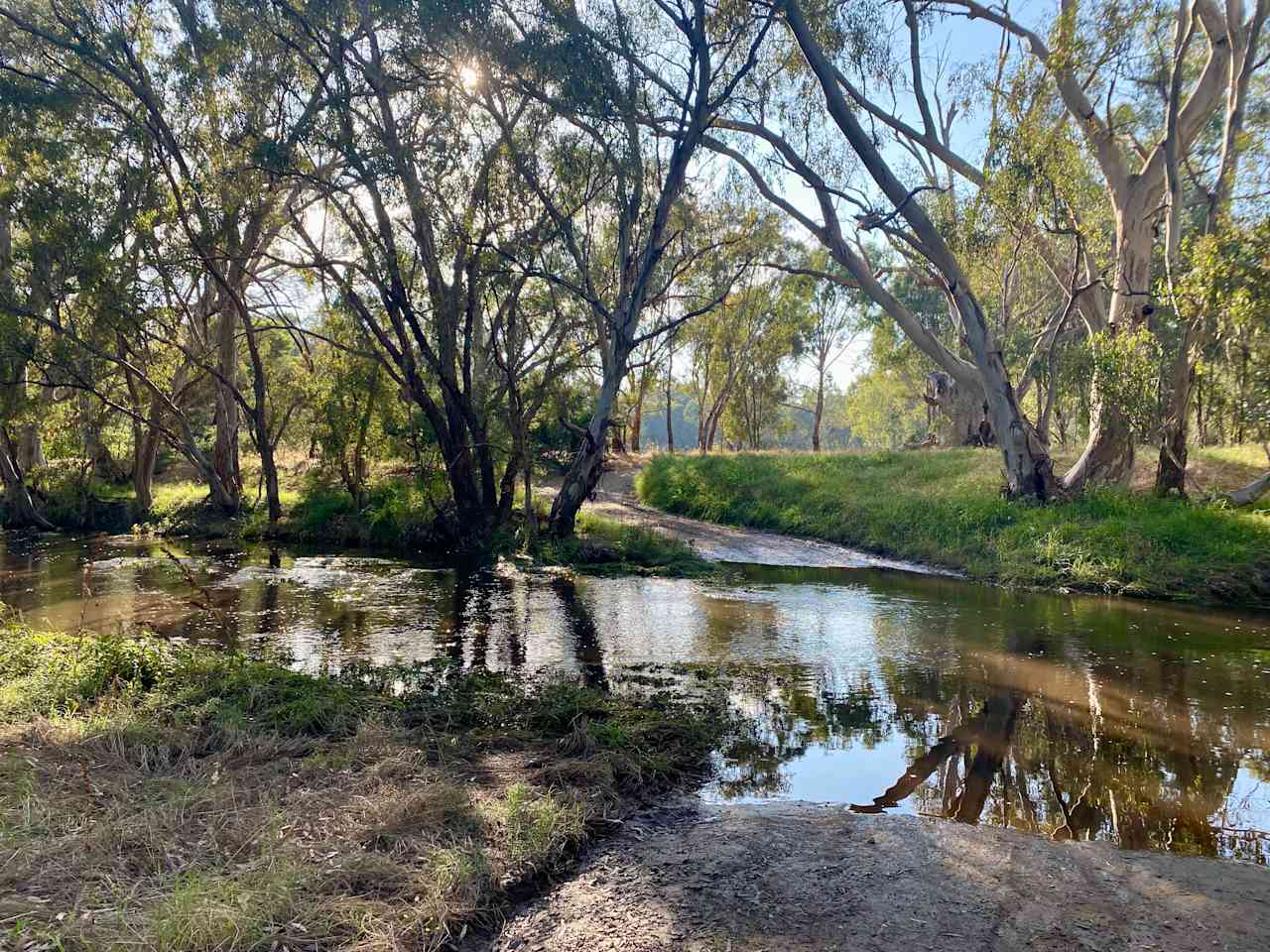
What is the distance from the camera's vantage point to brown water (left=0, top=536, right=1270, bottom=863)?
5.23 m

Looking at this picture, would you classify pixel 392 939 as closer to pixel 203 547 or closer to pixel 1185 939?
pixel 1185 939

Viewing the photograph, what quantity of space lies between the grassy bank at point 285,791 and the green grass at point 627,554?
741 centimetres

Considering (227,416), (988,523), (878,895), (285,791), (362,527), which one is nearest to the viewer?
(878,895)

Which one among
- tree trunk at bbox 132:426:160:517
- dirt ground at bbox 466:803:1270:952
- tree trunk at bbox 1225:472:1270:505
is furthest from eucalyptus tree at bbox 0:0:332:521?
tree trunk at bbox 1225:472:1270:505

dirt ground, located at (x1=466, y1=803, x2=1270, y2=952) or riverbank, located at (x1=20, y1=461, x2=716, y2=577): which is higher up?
riverbank, located at (x1=20, y1=461, x2=716, y2=577)

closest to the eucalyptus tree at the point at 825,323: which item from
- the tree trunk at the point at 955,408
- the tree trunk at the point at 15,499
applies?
the tree trunk at the point at 955,408

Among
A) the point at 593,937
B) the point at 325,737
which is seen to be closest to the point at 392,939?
the point at 593,937

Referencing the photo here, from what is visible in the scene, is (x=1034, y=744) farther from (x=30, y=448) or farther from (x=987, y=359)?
(x=30, y=448)

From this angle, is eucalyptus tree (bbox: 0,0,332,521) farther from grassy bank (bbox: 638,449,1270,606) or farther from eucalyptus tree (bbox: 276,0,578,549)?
grassy bank (bbox: 638,449,1270,606)

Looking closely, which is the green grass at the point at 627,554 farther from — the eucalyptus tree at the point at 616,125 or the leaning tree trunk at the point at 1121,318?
the leaning tree trunk at the point at 1121,318

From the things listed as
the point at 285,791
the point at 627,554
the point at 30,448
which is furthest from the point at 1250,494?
the point at 30,448

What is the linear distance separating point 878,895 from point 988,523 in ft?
42.9

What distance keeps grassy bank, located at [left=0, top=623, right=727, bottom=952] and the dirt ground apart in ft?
1.25

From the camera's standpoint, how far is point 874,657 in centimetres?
868
